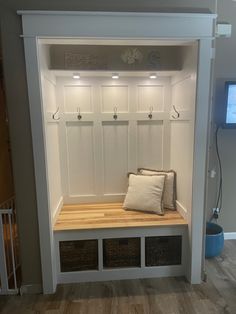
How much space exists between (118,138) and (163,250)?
1234mm

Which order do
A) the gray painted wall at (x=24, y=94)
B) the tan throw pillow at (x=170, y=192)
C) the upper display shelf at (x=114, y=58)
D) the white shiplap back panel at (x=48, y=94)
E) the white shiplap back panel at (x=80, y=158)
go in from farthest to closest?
1. the white shiplap back panel at (x=80, y=158)
2. the tan throw pillow at (x=170, y=192)
3. the upper display shelf at (x=114, y=58)
4. the white shiplap back panel at (x=48, y=94)
5. the gray painted wall at (x=24, y=94)

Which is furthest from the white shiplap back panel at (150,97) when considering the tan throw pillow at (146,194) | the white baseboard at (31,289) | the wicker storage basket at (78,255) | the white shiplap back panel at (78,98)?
the white baseboard at (31,289)

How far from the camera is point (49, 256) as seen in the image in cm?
204

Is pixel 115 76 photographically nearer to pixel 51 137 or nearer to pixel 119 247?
pixel 51 137

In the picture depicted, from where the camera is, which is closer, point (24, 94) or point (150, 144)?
point (24, 94)

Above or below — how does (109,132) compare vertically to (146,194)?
above

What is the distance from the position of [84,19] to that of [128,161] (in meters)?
1.46

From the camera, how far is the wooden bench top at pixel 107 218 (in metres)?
2.16

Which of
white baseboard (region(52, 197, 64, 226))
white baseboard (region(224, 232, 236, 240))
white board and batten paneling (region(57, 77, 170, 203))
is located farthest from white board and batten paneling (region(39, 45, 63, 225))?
white baseboard (region(224, 232, 236, 240))

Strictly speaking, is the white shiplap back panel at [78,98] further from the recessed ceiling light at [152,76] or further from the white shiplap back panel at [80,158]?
the recessed ceiling light at [152,76]

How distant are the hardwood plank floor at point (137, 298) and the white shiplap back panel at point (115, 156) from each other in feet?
3.24

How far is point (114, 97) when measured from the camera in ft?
8.51

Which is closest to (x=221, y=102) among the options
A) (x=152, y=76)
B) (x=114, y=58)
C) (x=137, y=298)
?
(x=152, y=76)

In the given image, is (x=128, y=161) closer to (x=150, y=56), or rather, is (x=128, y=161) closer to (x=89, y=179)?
(x=89, y=179)
